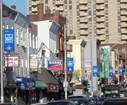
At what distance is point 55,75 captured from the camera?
2484 inches

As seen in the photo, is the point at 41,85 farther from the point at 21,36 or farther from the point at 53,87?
the point at 21,36

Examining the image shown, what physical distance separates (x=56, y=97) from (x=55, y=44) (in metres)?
7.01

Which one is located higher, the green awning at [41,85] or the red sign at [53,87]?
the green awning at [41,85]

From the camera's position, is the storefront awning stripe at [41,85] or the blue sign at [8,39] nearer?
the blue sign at [8,39]

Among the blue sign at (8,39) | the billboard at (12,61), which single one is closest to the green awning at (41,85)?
the billboard at (12,61)

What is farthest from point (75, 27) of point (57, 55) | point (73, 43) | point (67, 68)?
point (67, 68)

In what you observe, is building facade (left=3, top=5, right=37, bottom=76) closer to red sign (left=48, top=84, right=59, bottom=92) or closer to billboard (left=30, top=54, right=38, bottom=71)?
billboard (left=30, top=54, right=38, bottom=71)

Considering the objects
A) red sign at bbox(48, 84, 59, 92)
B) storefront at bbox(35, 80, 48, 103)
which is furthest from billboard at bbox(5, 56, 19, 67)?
red sign at bbox(48, 84, 59, 92)

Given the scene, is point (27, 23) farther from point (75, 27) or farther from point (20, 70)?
point (75, 27)

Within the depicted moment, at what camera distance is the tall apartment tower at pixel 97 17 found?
157m

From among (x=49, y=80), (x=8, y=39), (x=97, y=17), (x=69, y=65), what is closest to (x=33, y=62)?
(x=69, y=65)

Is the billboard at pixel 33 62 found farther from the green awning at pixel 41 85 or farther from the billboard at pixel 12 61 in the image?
the billboard at pixel 12 61

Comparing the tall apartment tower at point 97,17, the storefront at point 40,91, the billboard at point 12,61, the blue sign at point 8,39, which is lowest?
the storefront at point 40,91

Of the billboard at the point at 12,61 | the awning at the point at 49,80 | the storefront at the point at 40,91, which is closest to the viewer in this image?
the billboard at the point at 12,61
